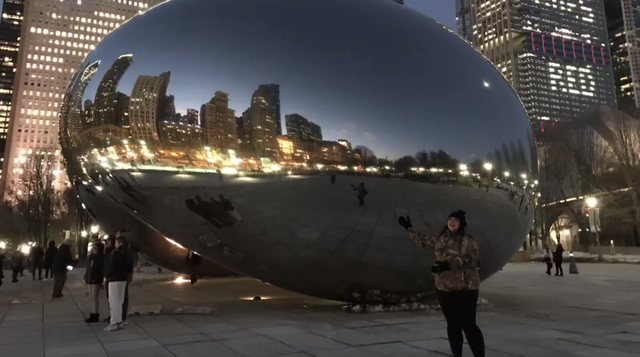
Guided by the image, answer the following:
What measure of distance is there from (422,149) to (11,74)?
19638cm

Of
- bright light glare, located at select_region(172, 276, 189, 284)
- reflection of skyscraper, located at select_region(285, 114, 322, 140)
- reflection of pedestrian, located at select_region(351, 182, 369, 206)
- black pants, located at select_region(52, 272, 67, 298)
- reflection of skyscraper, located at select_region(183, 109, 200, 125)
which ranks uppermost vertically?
reflection of skyscraper, located at select_region(183, 109, 200, 125)

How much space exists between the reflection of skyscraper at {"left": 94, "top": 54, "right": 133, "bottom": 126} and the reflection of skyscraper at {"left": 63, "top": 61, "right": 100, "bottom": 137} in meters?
0.47

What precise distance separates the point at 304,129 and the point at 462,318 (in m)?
2.75

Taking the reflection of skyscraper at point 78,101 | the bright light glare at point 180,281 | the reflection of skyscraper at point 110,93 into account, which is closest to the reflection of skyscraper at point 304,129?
the reflection of skyscraper at point 110,93

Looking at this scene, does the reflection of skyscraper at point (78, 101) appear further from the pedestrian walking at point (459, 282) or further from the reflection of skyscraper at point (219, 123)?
the pedestrian walking at point (459, 282)

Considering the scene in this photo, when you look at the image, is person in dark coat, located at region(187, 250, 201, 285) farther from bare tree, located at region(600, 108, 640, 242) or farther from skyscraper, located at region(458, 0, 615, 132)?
skyscraper, located at region(458, 0, 615, 132)

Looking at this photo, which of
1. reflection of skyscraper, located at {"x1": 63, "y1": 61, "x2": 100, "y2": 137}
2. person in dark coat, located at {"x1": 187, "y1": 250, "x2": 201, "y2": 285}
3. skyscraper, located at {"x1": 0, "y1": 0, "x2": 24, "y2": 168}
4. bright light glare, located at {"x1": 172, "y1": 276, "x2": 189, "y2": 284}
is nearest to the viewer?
reflection of skyscraper, located at {"x1": 63, "y1": 61, "x2": 100, "y2": 137}

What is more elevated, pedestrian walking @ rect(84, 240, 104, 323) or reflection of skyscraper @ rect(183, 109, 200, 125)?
reflection of skyscraper @ rect(183, 109, 200, 125)

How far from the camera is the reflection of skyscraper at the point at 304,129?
18.9 ft

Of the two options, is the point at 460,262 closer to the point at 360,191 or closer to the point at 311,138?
the point at 360,191

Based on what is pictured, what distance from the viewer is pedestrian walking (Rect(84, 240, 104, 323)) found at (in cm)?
762

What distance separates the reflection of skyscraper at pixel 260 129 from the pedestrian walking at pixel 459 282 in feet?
7.70

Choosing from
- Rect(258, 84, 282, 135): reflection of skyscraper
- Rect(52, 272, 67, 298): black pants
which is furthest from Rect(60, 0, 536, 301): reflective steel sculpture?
Rect(52, 272, 67, 298): black pants

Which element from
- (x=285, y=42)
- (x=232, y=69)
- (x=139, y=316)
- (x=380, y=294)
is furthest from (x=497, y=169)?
(x=139, y=316)
